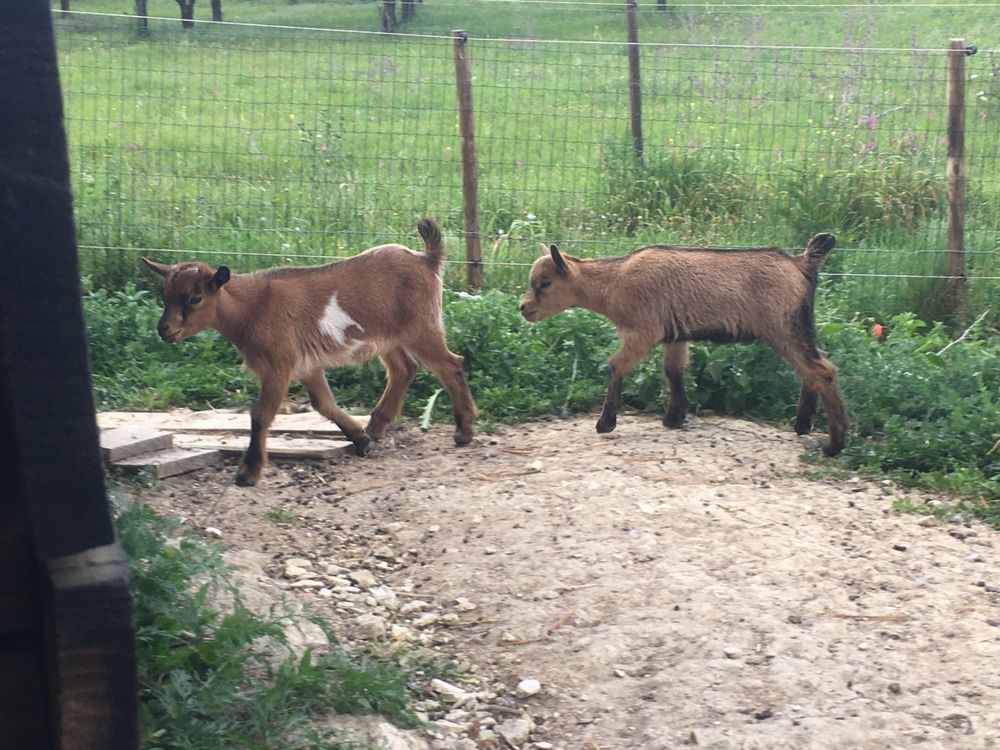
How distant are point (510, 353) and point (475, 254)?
5.44 feet

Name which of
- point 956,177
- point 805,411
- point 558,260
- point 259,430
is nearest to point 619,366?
point 558,260

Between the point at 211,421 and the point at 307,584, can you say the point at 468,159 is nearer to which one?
the point at 211,421

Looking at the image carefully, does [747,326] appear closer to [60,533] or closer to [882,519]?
[882,519]

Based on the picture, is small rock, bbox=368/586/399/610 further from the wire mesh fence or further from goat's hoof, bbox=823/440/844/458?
the wire mesh fence

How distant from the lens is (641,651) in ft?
15.4

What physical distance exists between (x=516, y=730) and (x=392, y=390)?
344 centimetres

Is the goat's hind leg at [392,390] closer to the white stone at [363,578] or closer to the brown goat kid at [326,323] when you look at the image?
the brown goat kid at [326,323]

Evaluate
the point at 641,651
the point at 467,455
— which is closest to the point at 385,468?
the point at 467,455

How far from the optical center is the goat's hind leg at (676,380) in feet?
24.4

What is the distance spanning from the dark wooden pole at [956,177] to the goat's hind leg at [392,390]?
4446 millimetres

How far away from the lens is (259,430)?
21.4 feet

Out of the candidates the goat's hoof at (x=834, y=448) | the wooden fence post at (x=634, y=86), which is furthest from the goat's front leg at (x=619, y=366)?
the wooden fence post at (x=634, y=86)

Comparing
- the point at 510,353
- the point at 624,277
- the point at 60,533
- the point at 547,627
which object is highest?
the point at 60,533

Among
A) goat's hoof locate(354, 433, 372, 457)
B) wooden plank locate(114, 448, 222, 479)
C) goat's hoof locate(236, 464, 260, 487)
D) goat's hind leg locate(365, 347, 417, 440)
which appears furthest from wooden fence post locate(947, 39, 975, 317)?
wooden plank locate(114, 448, 222, 479)
